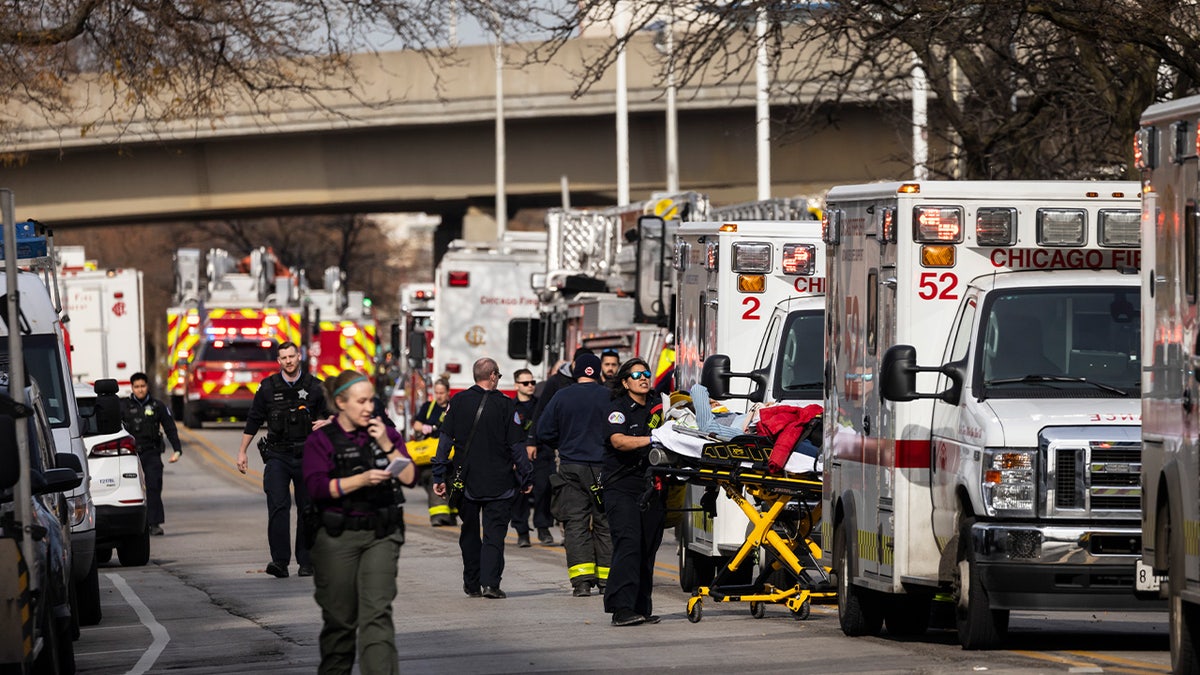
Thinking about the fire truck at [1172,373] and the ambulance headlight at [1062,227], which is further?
the ambulance headlight at [1062,227]

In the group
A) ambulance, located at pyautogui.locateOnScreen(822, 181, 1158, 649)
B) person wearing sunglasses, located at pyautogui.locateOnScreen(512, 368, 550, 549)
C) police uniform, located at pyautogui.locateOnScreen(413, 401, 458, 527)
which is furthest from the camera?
police uniform, located at pyautogui.locateOnScreen(413, 401, 458, 527)

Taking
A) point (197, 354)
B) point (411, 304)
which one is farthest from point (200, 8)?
point (197, 354)

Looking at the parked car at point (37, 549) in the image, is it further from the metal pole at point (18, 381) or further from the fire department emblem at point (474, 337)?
the fire department emblem at point (474, 337)

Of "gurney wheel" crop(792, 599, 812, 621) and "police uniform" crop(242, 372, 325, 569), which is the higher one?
"police uniform" crop(242, 372, 325, 569)

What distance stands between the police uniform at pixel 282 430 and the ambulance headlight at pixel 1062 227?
24.9 ft

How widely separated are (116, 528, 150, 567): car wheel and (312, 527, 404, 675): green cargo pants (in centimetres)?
1117

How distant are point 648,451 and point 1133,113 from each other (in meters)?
6.95

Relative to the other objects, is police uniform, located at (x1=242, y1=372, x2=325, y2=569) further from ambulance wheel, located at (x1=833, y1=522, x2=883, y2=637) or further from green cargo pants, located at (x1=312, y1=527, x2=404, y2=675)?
green cargo pants, located at (x1=312, y1=527, x2=404, y2=675)

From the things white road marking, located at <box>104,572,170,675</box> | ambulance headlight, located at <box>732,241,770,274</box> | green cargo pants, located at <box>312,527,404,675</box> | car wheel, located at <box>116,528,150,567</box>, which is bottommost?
car wheel, located at <box>116,528,150,567</box>

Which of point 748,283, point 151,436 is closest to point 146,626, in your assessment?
point 748,283

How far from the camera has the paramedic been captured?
17141mm

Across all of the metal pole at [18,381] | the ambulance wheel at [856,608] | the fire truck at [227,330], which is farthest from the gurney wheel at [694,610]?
the fire truck at [227,330]

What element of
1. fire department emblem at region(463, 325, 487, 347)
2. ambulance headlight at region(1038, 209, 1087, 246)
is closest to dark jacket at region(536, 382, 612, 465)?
ambulance headlight at region(1038, 209, 1087, 246)

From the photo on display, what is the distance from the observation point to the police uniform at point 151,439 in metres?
25.3
